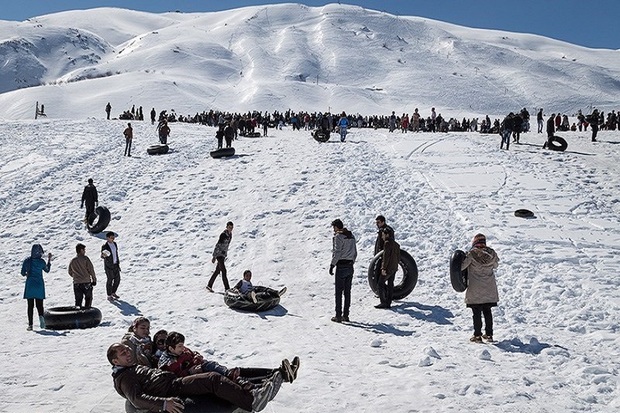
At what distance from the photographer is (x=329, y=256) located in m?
13.6

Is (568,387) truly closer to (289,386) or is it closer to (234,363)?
(289,386)

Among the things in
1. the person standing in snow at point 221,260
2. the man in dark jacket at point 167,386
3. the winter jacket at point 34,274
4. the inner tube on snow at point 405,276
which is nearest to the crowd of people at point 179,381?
the man in dark jacket at point 167,386

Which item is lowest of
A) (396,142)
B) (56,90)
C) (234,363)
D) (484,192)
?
(234,363)

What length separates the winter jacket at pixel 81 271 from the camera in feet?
35.4

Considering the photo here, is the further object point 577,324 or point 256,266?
point 256,266

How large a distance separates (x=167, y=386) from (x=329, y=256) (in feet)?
28.0

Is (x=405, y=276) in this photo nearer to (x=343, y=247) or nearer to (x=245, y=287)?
(x=343, y=247)

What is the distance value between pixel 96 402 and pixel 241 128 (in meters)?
27.3

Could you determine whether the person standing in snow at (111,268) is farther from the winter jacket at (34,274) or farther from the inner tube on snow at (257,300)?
the inner tube on snow at (257,300)

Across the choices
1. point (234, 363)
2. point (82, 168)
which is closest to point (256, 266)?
point (234, 363)

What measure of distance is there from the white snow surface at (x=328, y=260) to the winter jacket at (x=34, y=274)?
2.18ft

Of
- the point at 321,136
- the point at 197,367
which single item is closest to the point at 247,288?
the point at 197,367

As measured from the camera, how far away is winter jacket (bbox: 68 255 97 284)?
10.8m

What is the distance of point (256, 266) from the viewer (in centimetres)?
1346
